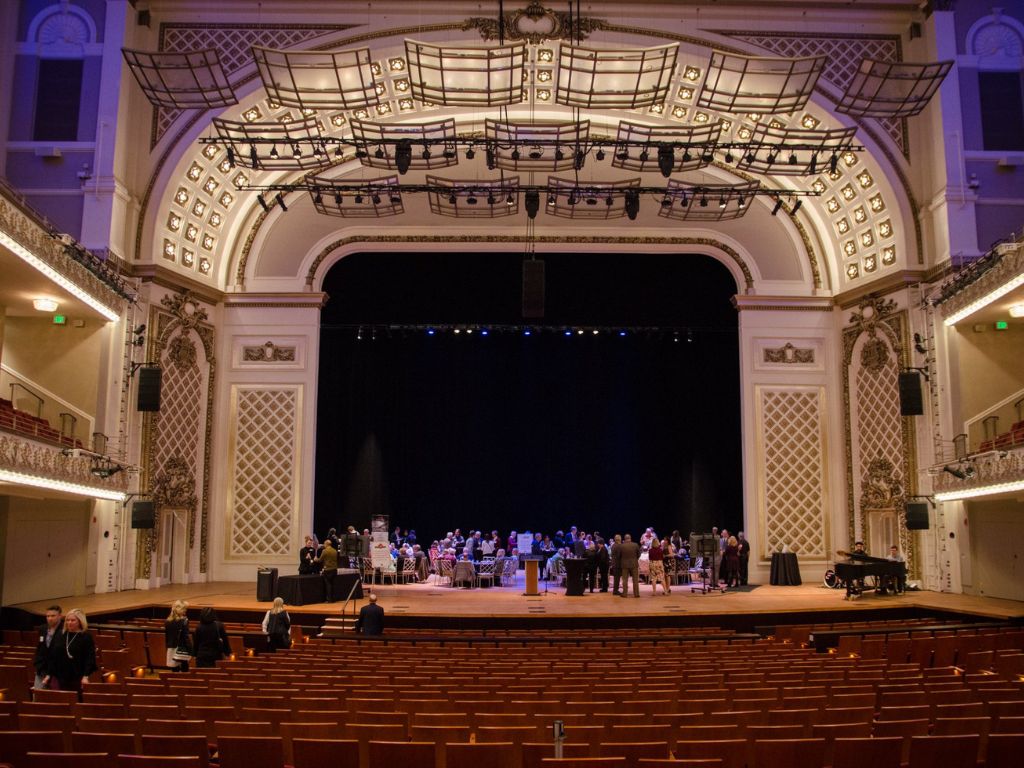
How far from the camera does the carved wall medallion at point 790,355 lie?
21.8m

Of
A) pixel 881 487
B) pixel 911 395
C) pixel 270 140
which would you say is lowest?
pixel 881 487

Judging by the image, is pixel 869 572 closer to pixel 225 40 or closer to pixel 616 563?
pixel 616 563

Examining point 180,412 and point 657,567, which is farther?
point 180,412

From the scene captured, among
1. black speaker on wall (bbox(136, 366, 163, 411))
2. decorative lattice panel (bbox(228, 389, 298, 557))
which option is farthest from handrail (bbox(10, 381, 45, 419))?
decorative lattice panel (bbox(228, 389, 298, 557))

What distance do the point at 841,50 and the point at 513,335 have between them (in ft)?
36.7

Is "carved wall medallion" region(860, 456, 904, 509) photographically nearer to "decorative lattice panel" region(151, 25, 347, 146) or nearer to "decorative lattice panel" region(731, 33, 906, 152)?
"decorative lattice panel" region(731, 33, 906, 152)

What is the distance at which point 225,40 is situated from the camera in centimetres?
1914

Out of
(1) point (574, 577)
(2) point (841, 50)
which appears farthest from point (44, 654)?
(2) point (841, 50)

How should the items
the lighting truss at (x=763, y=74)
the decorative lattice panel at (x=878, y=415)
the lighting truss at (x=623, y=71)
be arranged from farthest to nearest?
the decorative lattice panel at (x=878, y=415), the lighting truss at (x=763, y=74), the lighting truss at (x=623, y=71)

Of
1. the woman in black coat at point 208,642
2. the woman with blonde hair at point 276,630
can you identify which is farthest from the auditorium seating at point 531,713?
the woman with blonde hair at point 276,630

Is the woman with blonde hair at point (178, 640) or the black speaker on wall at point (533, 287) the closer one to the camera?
the woman with blonde hair at point (178, 640)

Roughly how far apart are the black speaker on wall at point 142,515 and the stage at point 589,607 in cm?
137

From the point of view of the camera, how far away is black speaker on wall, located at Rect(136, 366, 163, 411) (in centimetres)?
1773

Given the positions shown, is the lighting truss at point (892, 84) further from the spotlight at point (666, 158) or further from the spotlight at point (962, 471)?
the spotlight at point (962, 471)
